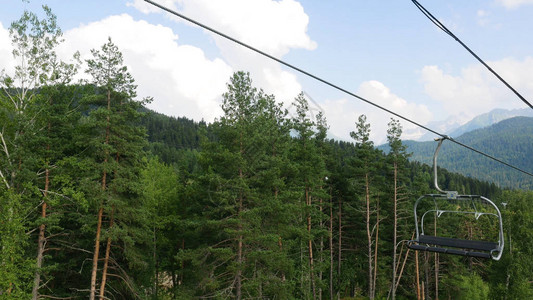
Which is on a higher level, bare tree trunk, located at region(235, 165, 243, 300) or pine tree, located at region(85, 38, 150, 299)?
pine tree, located at region(85, 38, 150, 299)

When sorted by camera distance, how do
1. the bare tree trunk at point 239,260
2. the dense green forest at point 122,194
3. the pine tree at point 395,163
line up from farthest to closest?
the pine tree at point 395,163 → the bare tree trunk at point 239,260 → the dense green forest at point 122,194

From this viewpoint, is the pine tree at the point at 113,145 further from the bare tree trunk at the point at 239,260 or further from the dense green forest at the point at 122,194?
the bare tree trunk at the point at 239,260

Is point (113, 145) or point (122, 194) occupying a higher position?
point (113, 145)

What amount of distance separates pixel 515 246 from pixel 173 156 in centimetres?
8286

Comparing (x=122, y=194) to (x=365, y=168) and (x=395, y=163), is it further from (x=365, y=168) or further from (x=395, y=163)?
(x=395, y=163)

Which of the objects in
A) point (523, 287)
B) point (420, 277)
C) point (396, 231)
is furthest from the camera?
point (420, 277)

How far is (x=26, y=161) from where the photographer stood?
1502 centimetres

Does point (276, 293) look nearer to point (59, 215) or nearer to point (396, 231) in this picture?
point (59, 215)

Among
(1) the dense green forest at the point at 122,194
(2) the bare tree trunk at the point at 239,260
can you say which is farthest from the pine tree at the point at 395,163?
(2) the bare tree trunk at the point at 239,260

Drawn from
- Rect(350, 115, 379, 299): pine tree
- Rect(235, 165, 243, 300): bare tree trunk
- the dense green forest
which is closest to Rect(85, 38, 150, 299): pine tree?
the dense green forest

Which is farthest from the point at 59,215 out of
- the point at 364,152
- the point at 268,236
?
the point at 364,152

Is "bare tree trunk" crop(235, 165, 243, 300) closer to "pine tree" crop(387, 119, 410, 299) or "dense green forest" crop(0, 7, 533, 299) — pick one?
"dense green forest" crop(0, 7, 533, 299)

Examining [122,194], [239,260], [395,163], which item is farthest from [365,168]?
[122,194]

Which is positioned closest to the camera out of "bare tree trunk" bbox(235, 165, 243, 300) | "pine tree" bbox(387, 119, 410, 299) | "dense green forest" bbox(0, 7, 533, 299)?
"dense green forest" bbox(0, 7, 533, 299)
